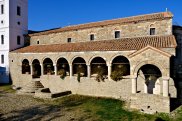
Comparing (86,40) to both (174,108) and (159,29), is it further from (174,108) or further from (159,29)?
(174,108)

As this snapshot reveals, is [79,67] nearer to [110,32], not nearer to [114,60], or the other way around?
[114,60]

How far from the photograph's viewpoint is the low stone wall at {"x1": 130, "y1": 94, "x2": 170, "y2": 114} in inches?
561

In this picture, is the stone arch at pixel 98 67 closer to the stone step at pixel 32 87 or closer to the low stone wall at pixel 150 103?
the low stone wall at pixel 150 103

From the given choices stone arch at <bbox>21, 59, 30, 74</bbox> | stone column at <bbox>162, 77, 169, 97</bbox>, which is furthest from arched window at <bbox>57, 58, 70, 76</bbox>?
stone column at <bbox>162, 77, 169, 97</bbox>

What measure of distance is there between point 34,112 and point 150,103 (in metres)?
8.43

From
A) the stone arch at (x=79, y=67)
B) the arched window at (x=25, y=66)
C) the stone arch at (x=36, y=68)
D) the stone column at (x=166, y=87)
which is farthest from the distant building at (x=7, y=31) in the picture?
the stone column at (x=166, y=87)

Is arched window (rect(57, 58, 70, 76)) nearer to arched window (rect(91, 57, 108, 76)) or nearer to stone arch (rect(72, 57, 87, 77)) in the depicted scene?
stone arch (rect(72, 57, 87, 77))

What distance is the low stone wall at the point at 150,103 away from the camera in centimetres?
1424

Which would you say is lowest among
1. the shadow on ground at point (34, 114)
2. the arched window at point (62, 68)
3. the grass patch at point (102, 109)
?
the shadow on ground at point (34, 114)

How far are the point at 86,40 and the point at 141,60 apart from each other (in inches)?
435

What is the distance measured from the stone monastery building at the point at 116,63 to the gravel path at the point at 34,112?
3.06 meters

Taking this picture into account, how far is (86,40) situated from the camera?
25.3 metres

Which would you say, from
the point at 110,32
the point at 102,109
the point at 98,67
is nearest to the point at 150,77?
the point at 102,109

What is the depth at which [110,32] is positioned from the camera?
2375 cm
